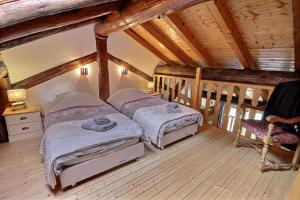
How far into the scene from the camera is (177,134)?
2797mm

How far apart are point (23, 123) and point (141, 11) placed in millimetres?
2561

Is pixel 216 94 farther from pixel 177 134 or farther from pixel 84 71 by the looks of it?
pixel 84 71

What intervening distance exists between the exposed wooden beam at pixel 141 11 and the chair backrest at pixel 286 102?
186cm

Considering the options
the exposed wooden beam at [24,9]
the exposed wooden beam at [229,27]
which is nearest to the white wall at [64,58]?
the exposed wooden beam at [24,9]

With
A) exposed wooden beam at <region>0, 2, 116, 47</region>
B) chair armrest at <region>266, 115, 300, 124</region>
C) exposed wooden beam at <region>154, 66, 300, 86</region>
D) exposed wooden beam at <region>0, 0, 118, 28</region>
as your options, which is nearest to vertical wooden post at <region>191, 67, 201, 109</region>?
exposed wooden beam at <region>154, 66, 300, 86</region>

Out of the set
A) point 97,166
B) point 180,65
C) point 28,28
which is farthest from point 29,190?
point 180,65

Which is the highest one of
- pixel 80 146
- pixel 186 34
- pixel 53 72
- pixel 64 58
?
pixel 186 34

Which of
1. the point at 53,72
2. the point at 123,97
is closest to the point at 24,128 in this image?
the point at 53,72

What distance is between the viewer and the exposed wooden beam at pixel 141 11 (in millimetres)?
1644

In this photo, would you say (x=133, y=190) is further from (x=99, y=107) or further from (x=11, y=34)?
(x=11, y=34)

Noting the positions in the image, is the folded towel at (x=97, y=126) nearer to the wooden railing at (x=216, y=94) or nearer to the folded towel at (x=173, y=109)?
the folded towel at (x=173, y=109)

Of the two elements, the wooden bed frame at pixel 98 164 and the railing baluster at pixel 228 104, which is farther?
the railing baluster at pixel 228 104

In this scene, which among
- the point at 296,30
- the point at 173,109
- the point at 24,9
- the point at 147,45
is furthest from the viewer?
the point at 147,45

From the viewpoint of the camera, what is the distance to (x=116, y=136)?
202 centimetres
